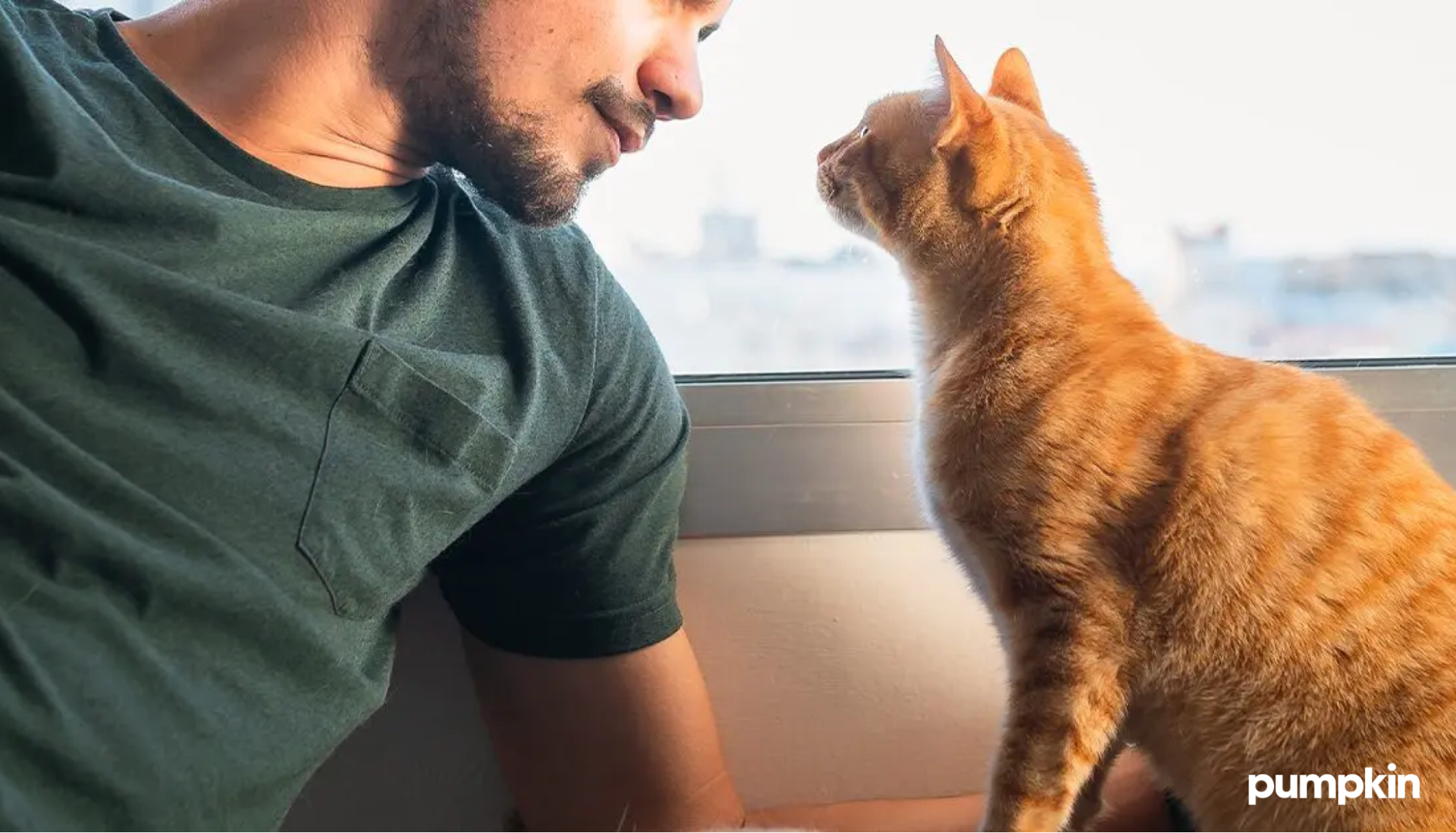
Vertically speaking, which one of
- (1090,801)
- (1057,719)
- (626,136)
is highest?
(626,136)

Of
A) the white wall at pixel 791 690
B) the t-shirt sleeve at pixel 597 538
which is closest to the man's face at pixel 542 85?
the t-shirt sleeve at pixel 597 538

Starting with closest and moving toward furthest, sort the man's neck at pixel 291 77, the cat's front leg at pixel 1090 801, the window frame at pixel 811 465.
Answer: the cat's front leg at pixel 1090 801 → the man's neck at pixel 291 77 → the window frame at pixel 811 465

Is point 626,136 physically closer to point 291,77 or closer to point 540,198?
point 540,198

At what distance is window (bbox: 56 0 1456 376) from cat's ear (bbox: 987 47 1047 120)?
9cm

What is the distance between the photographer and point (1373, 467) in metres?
0.61

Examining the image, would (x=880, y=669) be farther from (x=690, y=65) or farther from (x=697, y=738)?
(x=690, y=65)

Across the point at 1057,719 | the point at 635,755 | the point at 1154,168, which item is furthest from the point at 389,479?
the point at 1154,168

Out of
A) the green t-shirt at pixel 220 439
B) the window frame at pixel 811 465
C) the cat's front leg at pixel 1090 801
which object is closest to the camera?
the green t-shirt at pixel 220 439

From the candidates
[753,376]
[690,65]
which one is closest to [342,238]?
[690,65]

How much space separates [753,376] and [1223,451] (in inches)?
17.6

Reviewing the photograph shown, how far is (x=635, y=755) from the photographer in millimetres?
764

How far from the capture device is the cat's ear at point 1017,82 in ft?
2.54

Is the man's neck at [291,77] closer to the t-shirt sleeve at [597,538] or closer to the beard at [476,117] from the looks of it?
the beard at [476,117]

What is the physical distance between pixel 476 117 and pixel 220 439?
12.1 inches
